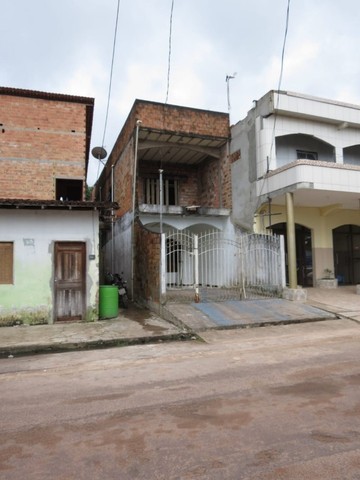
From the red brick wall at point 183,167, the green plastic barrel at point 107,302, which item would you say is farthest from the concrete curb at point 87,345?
the red brick wall at point 183,167

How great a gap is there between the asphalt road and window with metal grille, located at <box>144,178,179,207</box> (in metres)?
11.7

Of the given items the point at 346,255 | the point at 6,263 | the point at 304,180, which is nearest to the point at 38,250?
the point at 6,263

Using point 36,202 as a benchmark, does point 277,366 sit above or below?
below

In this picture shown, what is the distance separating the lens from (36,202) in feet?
29.7

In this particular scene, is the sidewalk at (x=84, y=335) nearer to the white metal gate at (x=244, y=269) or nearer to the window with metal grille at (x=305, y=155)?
the white metal gate at (x=244, y=269)

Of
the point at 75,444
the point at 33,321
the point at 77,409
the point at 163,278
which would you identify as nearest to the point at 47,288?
the point at 33,321

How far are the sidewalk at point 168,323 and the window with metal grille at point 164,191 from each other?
6.74 meters

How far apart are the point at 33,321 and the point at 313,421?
7.82 m

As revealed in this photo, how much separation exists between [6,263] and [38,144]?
183 inches

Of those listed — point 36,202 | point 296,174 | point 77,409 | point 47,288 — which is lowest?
point 77,409

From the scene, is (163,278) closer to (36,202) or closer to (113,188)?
(36,202)

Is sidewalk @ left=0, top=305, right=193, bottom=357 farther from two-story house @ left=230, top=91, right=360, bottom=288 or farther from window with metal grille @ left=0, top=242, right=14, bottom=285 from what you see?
two-story house @ left=230, top=91, right=360, bottom=288

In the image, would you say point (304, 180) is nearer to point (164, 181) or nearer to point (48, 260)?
point (164, 181)

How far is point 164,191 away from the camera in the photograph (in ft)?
57.8
